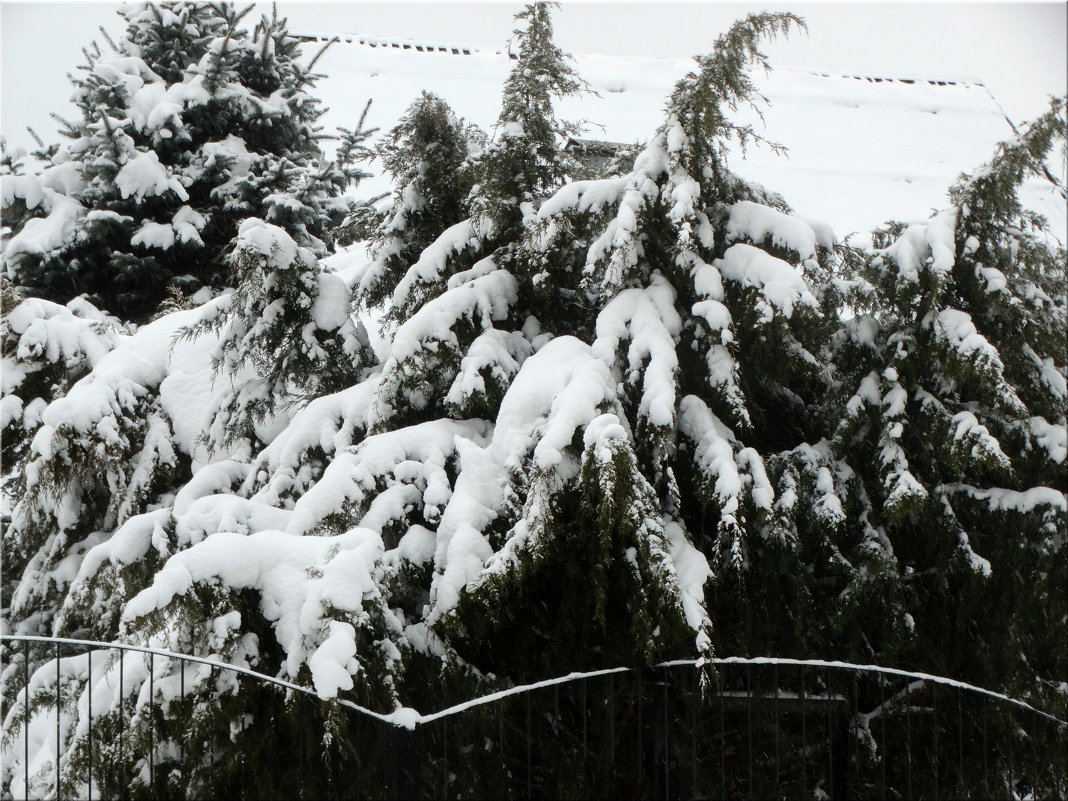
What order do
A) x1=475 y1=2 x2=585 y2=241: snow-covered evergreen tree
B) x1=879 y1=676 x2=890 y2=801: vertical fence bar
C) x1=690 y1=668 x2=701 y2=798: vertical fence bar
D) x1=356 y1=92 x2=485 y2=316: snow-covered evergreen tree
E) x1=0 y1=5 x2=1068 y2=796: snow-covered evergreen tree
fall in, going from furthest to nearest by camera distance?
1. x1=356 y1=92 x2=485 y2=316: snow-covered evergreen tree
2. x1=475 y1=2 x2=585 y2=241: snow-covered evergreen tree
3. x1=879 y1=676 x2=890 y2=801: vertical fence bar
4. x1=690 y1=668 x2=701 y2=798: vertical fence bar
5. x1=0 y1=5 x2=1068 y2=796: snow-covered evergreen tree

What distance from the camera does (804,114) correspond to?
27.1 feet

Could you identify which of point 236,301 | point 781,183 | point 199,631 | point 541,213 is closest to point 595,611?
point 199,631

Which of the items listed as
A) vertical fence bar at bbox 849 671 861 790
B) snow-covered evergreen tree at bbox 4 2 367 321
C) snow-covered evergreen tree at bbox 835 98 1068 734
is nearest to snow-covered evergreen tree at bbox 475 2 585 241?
snow-covered evergreen tree at bbox 835 98 1068 734

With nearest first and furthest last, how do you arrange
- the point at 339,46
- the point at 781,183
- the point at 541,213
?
the point at 541,213 → the point at 781,183 → the point at 339,46

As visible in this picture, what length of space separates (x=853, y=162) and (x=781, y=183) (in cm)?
100

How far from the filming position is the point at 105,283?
24.3 ft

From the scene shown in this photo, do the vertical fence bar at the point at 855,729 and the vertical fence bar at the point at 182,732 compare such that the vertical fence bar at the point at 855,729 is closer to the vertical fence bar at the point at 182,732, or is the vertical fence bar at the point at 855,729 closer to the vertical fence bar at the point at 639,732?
the vertical fence bar at the point at 639,732

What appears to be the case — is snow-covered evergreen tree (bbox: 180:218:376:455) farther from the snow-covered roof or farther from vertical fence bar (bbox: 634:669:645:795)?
the snow-covered roof

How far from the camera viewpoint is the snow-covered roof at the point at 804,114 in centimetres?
708

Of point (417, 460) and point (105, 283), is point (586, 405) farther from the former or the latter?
point (105, 283)

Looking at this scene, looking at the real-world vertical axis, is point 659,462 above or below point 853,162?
below

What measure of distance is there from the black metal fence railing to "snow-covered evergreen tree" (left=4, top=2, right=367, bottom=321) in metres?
3.59

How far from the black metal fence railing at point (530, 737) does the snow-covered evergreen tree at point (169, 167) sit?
3.59 metres

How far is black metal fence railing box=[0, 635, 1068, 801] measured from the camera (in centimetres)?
283
